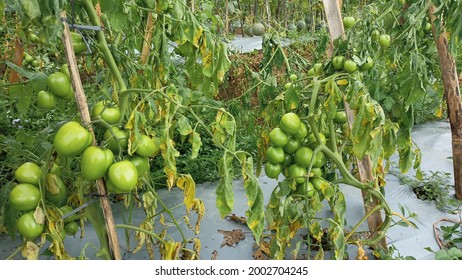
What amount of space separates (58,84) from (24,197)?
327 mm

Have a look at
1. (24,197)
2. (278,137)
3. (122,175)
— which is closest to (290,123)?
(278,137)

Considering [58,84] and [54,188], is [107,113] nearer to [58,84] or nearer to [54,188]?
[58,84]

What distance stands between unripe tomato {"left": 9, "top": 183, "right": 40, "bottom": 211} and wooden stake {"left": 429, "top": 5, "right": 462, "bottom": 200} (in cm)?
198

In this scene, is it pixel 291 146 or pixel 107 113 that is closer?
pixel 107 113

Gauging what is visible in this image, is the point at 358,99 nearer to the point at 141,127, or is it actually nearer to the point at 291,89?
the point at 291,89

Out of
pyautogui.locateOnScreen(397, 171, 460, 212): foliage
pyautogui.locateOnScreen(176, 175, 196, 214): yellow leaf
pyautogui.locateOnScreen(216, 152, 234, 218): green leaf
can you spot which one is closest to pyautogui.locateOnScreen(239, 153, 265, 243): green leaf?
pyautogui.locateOnScreen(216, 152, 234, 218): green leaf

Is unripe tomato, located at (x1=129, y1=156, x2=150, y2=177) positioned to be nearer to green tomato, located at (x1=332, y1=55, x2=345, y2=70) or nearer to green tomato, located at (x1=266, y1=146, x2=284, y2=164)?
green tomato, located at (x1=266, y1=146, x2=284, y2=164)

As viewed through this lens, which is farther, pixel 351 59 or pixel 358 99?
pixel 351 59

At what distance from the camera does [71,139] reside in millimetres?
1021

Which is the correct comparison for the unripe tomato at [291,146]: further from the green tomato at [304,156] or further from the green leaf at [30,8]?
the green leaf at [30,8]

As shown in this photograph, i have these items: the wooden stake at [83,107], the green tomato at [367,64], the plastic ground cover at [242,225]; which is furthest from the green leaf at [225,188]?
the green tomato at [367,64]

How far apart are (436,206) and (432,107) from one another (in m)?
0.57

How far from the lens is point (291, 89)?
1534 mm
